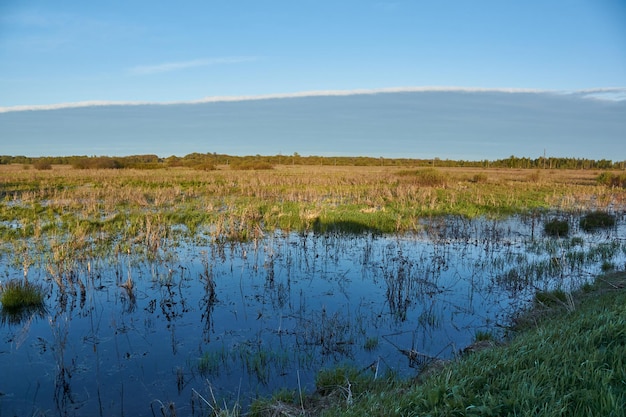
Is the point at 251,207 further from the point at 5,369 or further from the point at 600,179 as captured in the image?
the point at 600,179

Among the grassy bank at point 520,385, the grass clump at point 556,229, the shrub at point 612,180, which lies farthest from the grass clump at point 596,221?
the shrub at point 612,180

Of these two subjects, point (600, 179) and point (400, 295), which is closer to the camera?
point (400, 295)

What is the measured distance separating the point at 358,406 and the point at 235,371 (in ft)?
7.93

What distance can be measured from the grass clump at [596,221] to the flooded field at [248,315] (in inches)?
131

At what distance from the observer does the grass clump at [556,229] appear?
1567 centimetres

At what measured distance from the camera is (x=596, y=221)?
1742 cm

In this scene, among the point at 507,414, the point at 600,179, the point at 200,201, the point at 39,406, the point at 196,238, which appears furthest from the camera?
the point at 600,179

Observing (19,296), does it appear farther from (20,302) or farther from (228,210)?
(228,210)

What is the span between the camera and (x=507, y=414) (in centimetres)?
329

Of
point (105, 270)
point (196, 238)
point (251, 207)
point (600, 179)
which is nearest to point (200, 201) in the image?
point (251, 207)

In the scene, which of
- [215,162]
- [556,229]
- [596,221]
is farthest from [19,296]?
[215,162]

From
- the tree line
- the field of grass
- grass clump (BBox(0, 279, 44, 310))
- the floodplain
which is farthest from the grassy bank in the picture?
the tree line

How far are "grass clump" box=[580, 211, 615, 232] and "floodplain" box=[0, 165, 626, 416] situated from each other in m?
0.11

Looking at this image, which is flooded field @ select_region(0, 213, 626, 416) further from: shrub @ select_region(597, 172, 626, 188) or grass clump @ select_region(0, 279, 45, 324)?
shrub @ select_region(597, 172, 626, 188)
